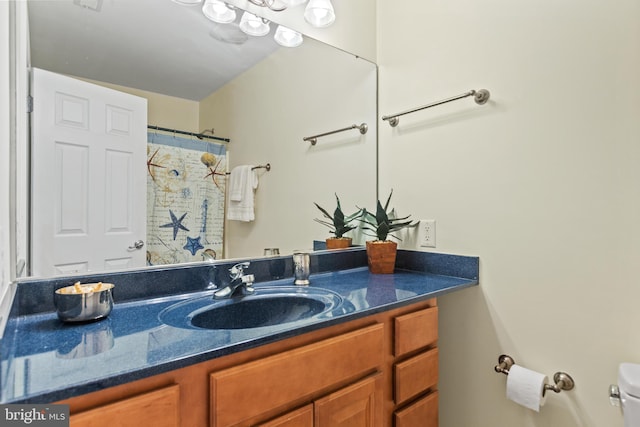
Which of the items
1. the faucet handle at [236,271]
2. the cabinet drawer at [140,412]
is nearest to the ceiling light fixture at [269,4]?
the faucet handle at [236,271]

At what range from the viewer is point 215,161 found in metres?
1.31

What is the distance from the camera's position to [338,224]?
1.70m

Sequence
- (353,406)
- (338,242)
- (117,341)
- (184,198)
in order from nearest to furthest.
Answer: (117,341) < (353,406) < (184,198) < (338,242)

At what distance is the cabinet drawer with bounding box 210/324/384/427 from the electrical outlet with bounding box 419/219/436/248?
0.62m

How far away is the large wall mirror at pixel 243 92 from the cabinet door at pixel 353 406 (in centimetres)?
65

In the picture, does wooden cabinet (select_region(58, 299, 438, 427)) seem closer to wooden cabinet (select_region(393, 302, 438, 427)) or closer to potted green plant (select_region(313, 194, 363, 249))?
wooden cabinet (select_region(393, 302, 438, 427))

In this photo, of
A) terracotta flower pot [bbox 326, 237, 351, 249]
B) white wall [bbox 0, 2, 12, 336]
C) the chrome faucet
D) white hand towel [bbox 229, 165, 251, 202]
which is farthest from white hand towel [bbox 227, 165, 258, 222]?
white wall [bbox 0, 2, 12, 336]

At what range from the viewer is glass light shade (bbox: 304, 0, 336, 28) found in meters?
1.52

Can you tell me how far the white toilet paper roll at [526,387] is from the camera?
1.13 metres

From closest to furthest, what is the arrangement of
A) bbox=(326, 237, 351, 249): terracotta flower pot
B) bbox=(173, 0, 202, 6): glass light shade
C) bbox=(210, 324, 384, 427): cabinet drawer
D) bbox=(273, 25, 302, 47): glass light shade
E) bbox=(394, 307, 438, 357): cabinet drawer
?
bbox=(210, 324, 384, 427): cabinet drawer
bbox=(394, 307, 438, 357): cabinet drawer
bbox=(173, 0, 202, 6): glass light shade
bbox=(273, 25, 302, 47): glass light shade
bbox=(326, 237, 351, 249): terracotta flower pot

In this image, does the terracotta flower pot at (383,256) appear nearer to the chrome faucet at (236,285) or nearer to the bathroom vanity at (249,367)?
the bathroom vanity at (249,367)

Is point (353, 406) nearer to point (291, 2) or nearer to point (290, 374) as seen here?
point (290, 374)

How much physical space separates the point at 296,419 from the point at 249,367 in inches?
8.0

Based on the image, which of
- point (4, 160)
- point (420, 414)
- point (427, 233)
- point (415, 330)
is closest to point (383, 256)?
point (427, 233)
